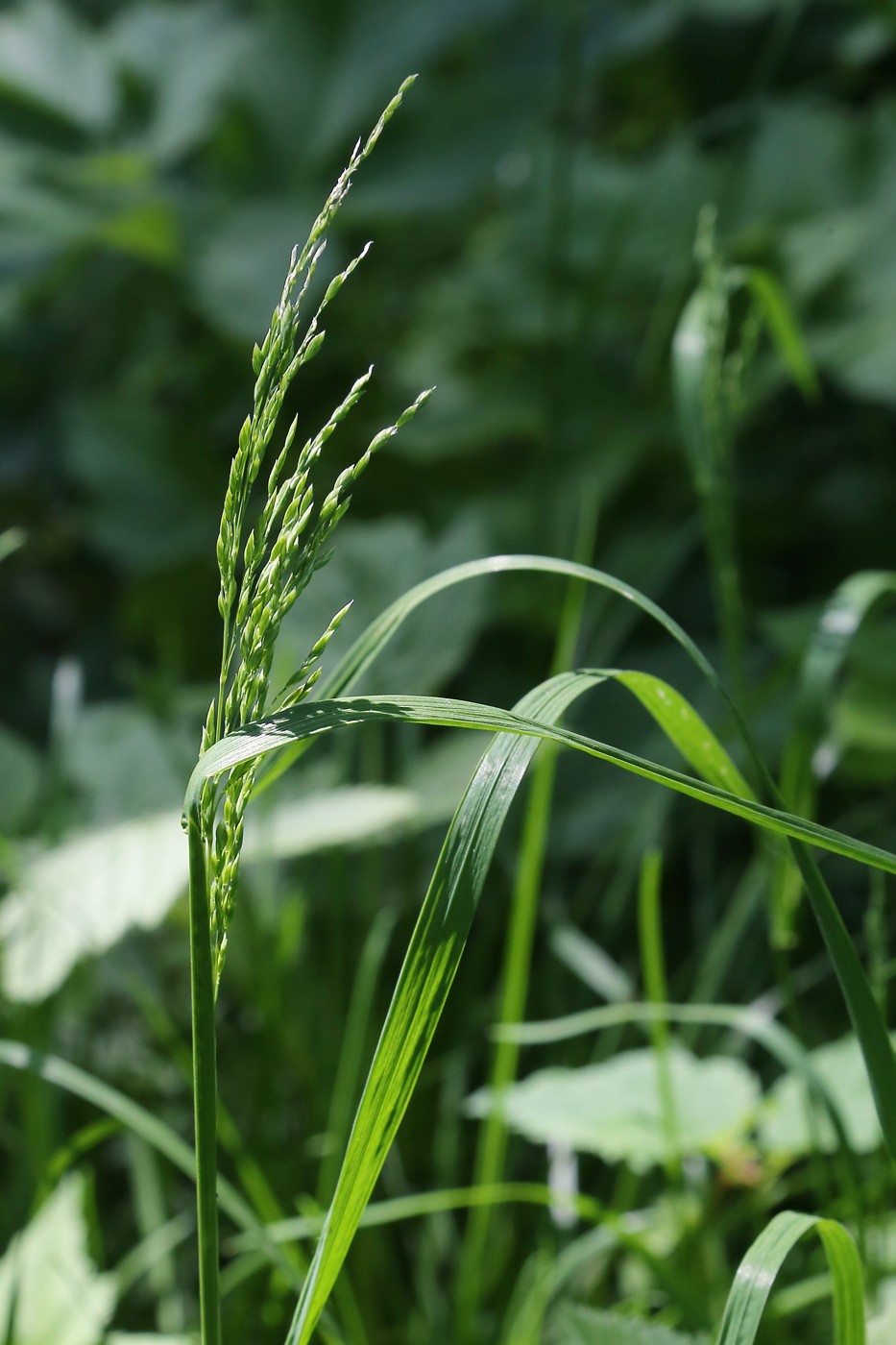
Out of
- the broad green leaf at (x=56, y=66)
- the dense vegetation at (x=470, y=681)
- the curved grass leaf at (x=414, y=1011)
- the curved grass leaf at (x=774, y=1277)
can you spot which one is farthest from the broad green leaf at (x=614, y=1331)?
the broad green leaf at (x=56, y=66)

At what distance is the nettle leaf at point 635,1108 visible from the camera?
764 mm

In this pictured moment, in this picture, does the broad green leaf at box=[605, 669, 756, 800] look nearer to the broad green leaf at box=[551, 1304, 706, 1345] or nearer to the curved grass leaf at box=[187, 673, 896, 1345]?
the curved grass leaf at box=[187, 673, 896, 1345]

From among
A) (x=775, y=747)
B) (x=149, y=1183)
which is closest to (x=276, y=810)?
(x=149, y=1183)

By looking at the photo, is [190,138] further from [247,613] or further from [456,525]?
[247,613]

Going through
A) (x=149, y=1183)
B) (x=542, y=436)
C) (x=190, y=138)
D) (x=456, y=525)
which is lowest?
(x=149, y=1183)

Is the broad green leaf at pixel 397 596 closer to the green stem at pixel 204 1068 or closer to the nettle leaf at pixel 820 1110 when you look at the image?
the nettle leaf at pixel 820 1110

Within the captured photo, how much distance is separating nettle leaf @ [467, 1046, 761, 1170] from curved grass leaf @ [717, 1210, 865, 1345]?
1.11ft

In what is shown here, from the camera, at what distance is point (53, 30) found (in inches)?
65.6

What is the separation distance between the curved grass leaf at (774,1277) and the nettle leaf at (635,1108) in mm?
340

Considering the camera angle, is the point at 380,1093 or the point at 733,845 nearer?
the point at 380,1093

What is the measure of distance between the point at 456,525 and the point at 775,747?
1.18 ft

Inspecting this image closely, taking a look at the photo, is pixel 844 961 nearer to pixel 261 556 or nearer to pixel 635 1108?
pixel 261 556

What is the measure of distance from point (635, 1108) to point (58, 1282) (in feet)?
1.14

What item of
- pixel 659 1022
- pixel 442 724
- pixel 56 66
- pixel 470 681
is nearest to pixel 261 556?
pixel 442 724
